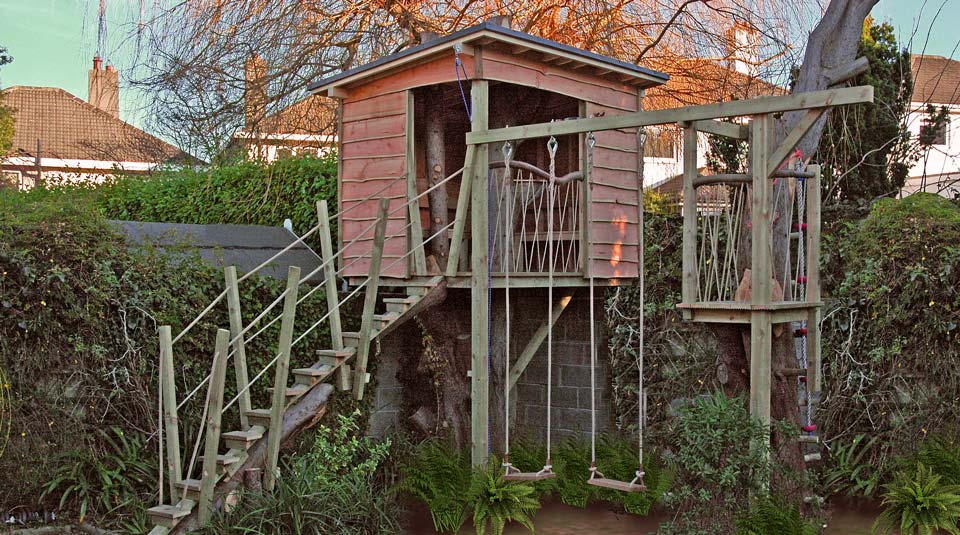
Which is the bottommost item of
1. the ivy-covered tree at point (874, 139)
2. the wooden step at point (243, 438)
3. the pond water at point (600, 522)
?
the pond water at point (600, 522)

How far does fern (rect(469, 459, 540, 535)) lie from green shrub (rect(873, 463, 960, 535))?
2706mm

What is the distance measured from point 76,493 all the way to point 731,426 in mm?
4877

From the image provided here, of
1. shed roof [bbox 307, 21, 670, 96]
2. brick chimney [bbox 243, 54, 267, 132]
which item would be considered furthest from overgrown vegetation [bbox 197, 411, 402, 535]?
brick chimney [bbox 243, 54, 267, 132]

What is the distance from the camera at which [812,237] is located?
7234mm

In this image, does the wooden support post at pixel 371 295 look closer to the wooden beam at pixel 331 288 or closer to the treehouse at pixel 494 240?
the treehouse at pixel 494 240

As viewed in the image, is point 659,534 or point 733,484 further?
point 659,534

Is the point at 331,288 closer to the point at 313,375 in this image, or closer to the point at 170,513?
the point at 313,375

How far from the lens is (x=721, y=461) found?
6660 millimetres

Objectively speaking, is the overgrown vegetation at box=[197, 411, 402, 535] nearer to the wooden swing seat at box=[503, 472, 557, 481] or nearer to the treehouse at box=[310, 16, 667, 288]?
the wooden swing seat at box=[503, 472, 557, 481]

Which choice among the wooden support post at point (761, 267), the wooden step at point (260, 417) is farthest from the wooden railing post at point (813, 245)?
the wooden step at point (260, 417)

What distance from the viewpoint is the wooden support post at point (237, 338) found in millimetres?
7309

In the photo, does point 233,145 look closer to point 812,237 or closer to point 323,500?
point 323,500

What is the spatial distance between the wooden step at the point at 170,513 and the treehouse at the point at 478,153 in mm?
2913

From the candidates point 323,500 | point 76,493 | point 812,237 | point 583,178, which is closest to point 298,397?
point 323,500
